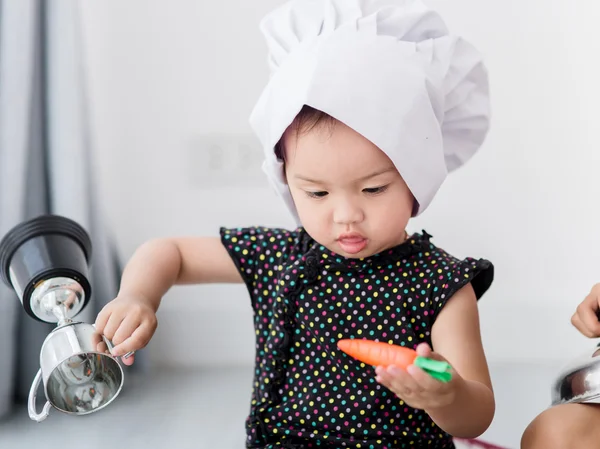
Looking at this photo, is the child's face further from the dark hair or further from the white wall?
the white wall

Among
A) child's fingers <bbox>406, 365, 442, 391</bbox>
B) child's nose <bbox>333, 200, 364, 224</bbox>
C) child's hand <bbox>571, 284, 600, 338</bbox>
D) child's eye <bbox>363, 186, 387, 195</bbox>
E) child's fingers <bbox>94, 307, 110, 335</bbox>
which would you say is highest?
child's eye <bbox>363, 186, 387, 195</bbox>

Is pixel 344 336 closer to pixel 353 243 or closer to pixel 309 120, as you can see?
pixel 353 243

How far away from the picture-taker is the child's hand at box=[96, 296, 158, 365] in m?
0.80

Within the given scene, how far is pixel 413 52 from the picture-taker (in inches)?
33.0

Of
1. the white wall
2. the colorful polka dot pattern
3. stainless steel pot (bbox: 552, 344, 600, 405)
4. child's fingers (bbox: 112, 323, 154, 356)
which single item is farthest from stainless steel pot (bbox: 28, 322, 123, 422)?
the white wall

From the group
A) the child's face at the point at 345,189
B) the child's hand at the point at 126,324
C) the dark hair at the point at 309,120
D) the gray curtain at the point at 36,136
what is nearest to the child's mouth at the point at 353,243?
the child's face at the point at 345,189

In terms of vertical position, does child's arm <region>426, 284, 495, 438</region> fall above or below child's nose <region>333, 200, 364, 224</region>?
below

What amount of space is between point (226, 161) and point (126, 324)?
756 mm

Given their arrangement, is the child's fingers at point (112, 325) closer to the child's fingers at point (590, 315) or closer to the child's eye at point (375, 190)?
the child's eye at point (375, 190)

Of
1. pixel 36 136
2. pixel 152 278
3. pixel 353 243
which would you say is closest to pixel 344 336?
pixel 353 243

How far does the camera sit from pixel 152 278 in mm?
954

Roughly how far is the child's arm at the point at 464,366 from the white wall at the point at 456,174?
0.68 meters

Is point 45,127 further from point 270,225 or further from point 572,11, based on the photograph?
point 572,11

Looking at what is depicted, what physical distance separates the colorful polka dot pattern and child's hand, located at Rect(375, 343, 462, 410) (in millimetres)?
219
